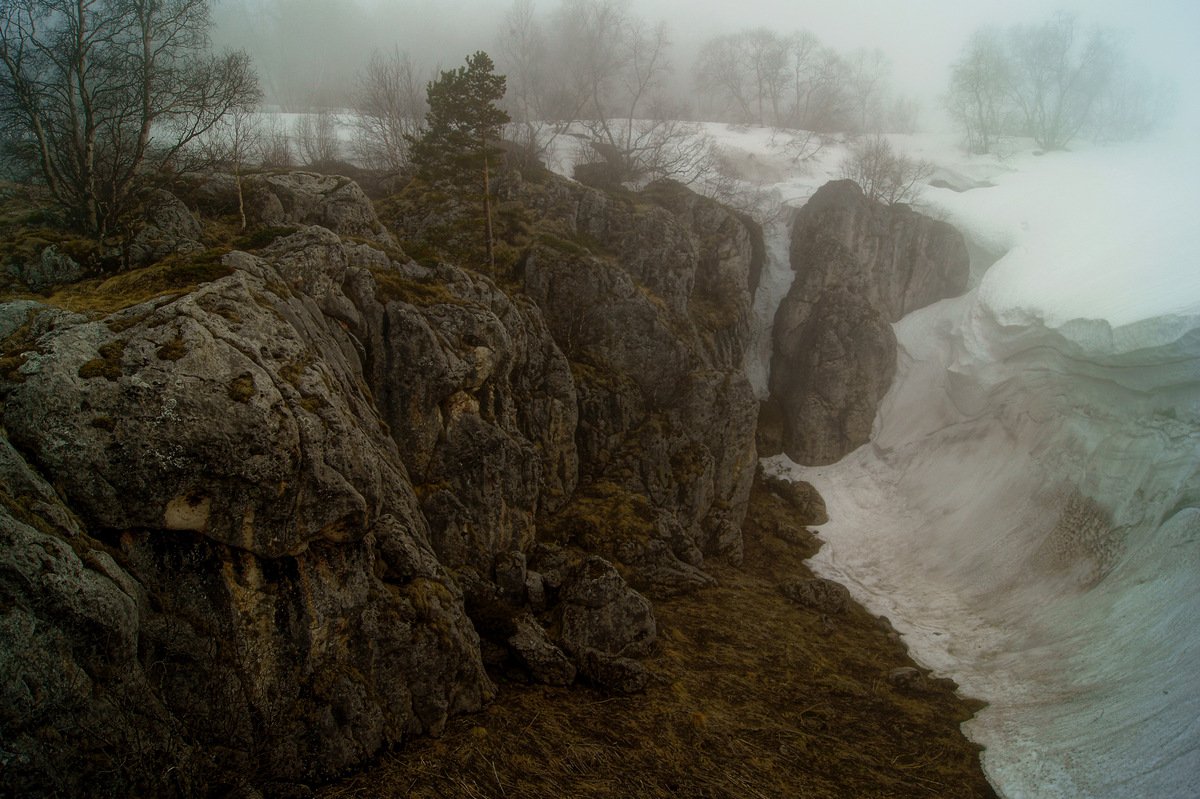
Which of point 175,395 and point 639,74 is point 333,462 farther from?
point 639,74

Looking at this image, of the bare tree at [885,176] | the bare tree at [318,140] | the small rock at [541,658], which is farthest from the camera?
the bare tree at [318,140]

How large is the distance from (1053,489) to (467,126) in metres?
28.4

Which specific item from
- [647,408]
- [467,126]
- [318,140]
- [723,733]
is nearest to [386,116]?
[318,140]

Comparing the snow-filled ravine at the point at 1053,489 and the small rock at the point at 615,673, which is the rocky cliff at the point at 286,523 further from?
the snow-filled ravine at the point at 1053,489

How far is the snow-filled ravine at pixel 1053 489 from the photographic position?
46.9 ft

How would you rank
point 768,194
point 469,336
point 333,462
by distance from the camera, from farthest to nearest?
point 768,194 < point 469,336 < point 333,462

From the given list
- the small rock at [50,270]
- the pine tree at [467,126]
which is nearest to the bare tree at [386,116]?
the pine tree at [467,126]

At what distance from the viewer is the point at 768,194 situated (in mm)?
43531

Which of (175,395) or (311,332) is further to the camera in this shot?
(311,332)

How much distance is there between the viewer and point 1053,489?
23812 millimetres

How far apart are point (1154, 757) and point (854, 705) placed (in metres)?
5.69

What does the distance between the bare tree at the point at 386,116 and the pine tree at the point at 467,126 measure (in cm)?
1251

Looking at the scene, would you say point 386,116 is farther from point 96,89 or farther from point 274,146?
point 96,89

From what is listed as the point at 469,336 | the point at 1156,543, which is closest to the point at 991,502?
the point at 1156,543
